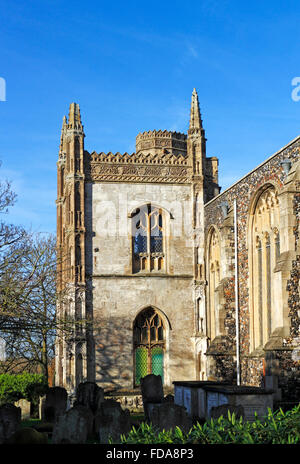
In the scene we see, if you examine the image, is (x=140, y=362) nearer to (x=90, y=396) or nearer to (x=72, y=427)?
(x=90, y=396)

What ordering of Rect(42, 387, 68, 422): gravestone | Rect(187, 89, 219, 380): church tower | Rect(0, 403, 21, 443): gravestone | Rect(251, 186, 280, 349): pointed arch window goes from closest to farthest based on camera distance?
Rect(0, 403, 21, 443): gravestone, Rect(42, 387, 68, 422): gravestone, Rect(251, 186, 280, 349): pointed arch window, Rect(187, 89, 219, 380): church tower

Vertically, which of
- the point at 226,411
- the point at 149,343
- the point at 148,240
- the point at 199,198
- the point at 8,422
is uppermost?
the point at 199,198

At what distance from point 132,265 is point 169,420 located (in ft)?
51.7

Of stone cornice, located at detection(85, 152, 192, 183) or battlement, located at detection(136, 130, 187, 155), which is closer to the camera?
stone cornice, located at detection(85, 152, 192, 183)

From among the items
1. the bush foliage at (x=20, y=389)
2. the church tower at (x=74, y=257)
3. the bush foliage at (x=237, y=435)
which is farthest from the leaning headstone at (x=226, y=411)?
the church tower at (x=74, y=257)

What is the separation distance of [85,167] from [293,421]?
64.6 ft

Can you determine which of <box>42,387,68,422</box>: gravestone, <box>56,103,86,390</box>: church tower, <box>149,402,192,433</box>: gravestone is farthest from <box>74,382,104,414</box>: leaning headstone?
<box>56,103,86,390</box>: church tower

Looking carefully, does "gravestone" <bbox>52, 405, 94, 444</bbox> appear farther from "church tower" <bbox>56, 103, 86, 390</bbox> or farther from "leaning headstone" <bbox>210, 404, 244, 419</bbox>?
"church tower" <bbox>56, 103, 86, 390</bbox>

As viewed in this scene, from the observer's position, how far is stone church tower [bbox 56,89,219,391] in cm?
2555

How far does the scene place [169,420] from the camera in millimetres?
10812

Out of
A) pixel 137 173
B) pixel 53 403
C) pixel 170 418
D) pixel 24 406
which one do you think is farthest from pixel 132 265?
pixel 170 418

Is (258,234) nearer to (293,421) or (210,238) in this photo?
(210,238)

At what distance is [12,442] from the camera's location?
338 inches

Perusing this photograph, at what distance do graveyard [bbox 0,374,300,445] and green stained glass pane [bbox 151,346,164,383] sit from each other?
734cm
